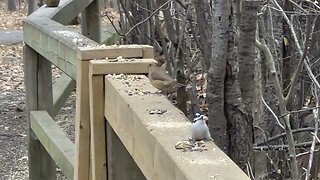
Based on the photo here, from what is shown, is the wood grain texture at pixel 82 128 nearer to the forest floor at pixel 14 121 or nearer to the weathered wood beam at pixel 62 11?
the weathered wood beam at pixel 62 11

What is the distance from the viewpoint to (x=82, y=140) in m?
2.39

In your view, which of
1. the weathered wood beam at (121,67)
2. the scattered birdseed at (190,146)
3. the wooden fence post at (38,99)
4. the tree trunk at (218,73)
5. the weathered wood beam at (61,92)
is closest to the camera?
the scattered birdseed at (190,146)

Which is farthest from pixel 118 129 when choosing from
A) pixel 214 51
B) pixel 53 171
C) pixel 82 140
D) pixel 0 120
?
pixel 0 120

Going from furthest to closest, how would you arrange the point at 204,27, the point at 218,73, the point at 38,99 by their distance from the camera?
the point at 204,27 < the point at 38,99 < the point at 218,73

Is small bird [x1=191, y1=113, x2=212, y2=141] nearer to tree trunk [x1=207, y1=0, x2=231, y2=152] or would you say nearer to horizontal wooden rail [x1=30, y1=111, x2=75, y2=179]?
horizontal wooden rail [x1=30, y1=111, x2=75, y2=179]

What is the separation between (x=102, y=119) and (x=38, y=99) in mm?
1464

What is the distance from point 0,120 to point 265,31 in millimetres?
3319

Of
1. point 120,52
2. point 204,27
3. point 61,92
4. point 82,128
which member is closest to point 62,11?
point 61,92

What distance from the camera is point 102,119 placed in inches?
85.4

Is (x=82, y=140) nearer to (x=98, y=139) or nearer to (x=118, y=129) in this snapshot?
(x=98, y=139)

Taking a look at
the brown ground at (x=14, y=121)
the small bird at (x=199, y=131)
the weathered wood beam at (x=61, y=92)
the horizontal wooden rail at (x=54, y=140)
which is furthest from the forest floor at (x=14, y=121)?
the small bird at (x=199, y=131)

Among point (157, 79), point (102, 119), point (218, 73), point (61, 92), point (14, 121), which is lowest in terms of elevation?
point (14, 121)

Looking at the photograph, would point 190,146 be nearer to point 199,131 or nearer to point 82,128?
point 199,131

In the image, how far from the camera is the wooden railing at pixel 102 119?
1.34 meters
